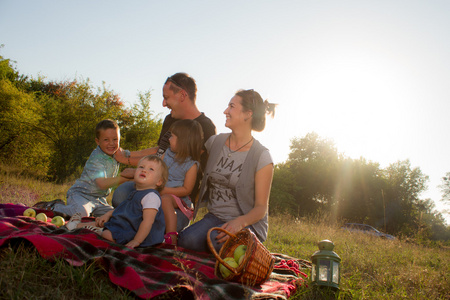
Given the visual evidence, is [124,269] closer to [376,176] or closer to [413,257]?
[413,257]

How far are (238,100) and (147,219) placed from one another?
6.08ft

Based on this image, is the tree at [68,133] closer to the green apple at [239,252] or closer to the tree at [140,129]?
the tree at [140,129]

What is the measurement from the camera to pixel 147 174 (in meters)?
3.23

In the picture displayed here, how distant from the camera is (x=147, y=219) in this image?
3.05 m

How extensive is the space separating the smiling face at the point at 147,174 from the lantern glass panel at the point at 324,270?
180cm

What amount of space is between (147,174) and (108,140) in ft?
6.24

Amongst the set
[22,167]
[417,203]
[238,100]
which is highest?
[238,100]

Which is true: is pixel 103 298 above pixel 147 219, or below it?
below

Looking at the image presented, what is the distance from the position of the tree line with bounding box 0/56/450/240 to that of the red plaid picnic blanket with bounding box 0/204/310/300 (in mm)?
5494

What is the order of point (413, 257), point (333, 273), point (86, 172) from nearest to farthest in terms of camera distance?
point (333, 273) < point (86, 172) < point (413, 257)

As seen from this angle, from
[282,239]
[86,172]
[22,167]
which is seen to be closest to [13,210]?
[86,172]

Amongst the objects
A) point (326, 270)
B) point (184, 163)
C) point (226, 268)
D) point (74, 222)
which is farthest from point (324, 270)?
point (74, 222)

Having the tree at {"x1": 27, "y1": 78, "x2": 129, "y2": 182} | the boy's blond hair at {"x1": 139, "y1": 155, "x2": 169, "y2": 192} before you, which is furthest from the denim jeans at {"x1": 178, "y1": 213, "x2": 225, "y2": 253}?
the tree at {"x1": 27, "y1": 78, "x2": 129, "y2": 182}

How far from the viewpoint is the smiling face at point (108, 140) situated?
479 centimetres
